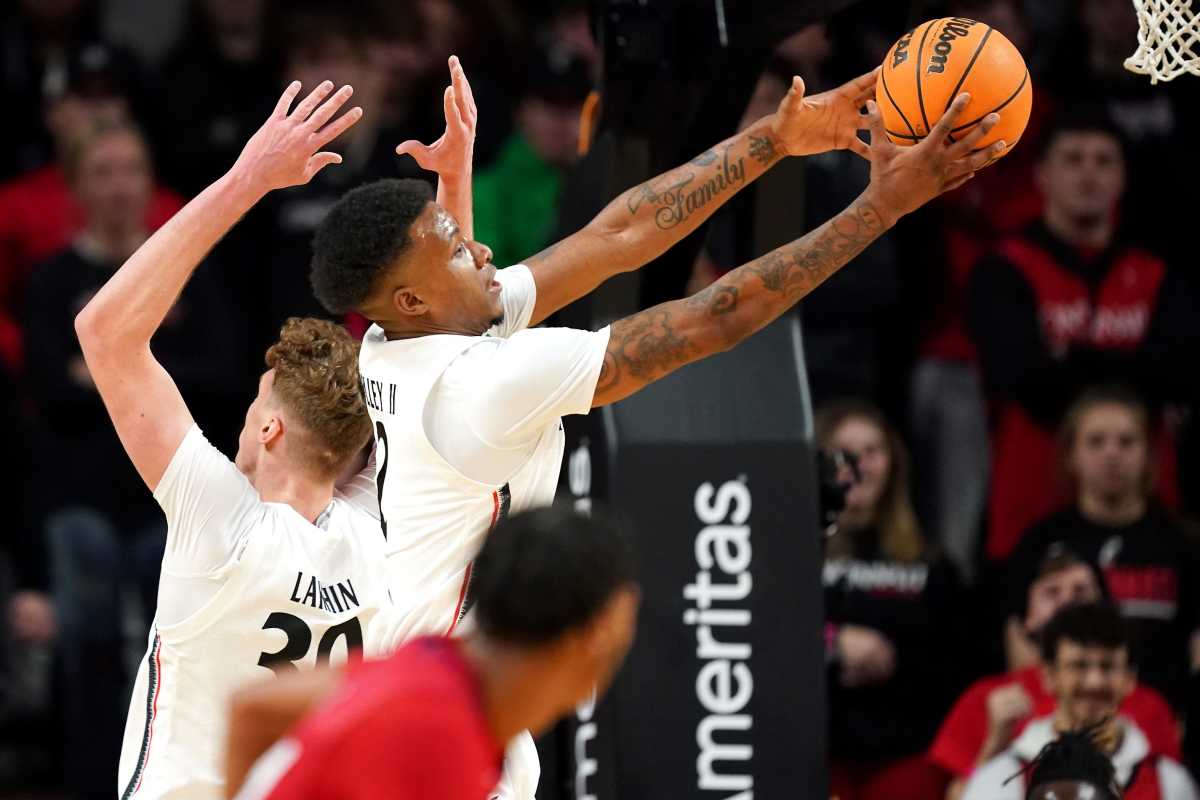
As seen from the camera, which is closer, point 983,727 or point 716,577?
point 716,577

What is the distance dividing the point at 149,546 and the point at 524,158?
2.21 m

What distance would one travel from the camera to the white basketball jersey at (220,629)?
4367mm

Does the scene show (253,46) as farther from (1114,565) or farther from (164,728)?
(164,728)

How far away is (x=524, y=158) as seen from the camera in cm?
864

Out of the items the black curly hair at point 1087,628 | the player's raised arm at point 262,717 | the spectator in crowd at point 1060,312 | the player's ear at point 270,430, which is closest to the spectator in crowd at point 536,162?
the spectator in crowd at point 1060,312

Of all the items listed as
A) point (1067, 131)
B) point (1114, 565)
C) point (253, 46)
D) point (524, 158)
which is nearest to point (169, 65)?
point (253, 46)

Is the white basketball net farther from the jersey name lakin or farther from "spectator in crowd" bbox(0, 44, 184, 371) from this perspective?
"spectator in crowd" bbox(0, 44, 184, 371)

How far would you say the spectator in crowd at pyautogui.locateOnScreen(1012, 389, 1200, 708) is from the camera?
7316mm

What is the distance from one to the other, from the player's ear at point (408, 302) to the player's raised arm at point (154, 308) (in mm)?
341

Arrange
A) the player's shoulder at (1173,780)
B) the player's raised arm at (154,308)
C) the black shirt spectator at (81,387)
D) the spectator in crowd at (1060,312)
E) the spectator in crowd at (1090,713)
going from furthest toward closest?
the black shirt spectator at (81,387), the spectator in crowd at (1060,312), the player's shoulder at (1173,780), the spectator in crowd at (1090,713), the player's raised arm at (154,308)

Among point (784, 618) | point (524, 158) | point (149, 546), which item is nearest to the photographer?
point (784, 618)

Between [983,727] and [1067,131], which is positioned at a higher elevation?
[1067,131]

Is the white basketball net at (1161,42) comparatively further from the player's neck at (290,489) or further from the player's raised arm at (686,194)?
the player's neck at (290,489)

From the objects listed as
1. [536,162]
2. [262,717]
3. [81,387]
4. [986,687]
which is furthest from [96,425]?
[262,717]
